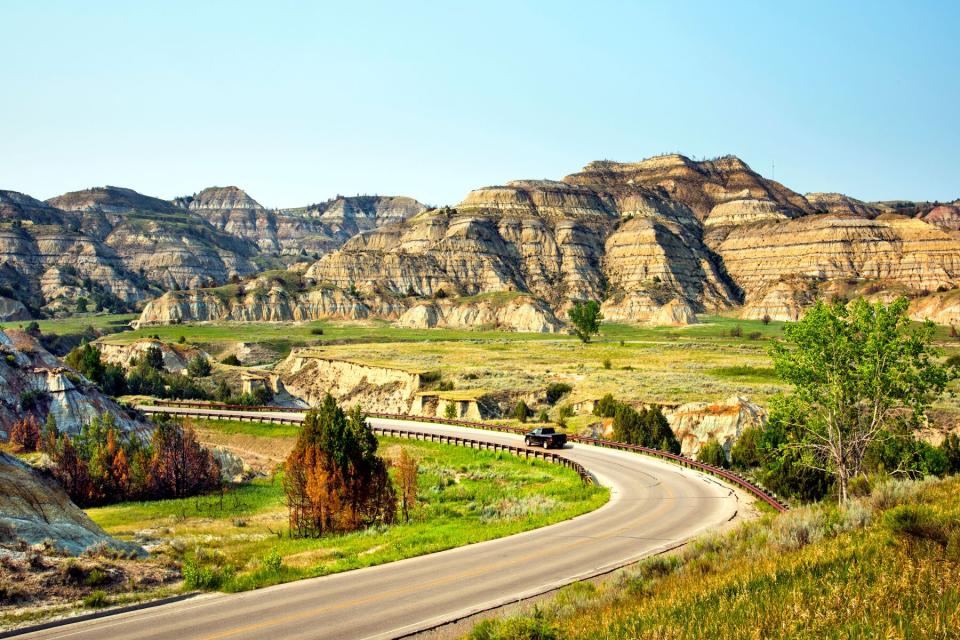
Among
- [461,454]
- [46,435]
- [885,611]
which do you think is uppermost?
[885,611]

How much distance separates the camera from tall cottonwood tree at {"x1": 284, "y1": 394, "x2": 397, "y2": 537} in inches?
1188

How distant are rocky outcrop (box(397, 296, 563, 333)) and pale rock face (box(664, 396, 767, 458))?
120 meters

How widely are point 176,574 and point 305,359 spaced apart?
8852 cm

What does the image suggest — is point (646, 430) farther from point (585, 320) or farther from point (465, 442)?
point (585, 320)

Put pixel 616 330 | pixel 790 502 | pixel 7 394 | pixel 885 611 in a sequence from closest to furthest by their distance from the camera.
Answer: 1. pixel 885 611
2. pixel 790 502
3. pixel 7 394
4. pixel 616 330

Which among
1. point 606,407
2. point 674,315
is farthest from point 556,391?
point 674,315

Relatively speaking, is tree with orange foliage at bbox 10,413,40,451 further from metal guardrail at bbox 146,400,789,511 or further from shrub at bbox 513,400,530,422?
shrub at bbox 513,400,530,422

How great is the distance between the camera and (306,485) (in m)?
30.6

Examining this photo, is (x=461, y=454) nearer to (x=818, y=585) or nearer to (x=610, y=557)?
(x=610, y=557)

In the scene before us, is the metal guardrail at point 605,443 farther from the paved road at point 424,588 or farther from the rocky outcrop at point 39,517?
the rocky outcrop at point 39,517

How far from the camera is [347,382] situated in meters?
93.6

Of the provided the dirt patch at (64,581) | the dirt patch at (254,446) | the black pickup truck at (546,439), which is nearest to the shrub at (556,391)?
the black pickup truck at (546,439)

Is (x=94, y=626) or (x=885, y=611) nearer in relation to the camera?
(x=885, y=611)

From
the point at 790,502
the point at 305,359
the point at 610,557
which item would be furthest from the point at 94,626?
the point at 305,359
